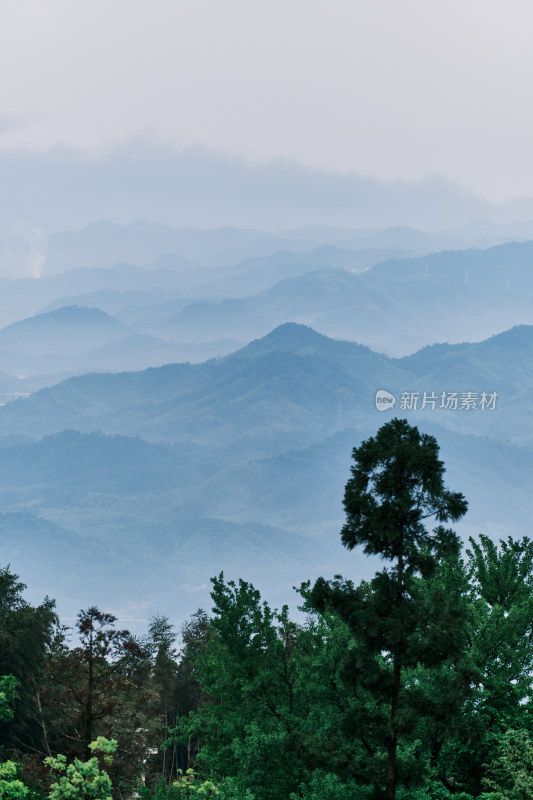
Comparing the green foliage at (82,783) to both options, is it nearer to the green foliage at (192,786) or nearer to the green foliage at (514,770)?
the green foliage at (192,786)

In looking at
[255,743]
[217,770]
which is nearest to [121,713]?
[217,770]

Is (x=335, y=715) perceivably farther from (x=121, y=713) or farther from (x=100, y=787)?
(x=121, y=713)

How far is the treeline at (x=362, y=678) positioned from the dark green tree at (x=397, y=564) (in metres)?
0.02

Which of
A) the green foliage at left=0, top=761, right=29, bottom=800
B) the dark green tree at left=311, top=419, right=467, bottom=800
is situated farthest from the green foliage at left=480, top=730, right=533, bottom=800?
the green foliage at left=0, top=761, right=29, bottom=800

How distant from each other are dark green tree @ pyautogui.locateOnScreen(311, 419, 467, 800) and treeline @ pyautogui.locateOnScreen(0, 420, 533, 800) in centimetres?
2

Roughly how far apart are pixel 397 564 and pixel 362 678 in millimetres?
1886

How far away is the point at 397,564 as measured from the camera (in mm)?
14828

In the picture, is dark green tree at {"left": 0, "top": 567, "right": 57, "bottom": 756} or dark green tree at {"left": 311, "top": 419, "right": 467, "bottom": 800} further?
dark green tree at {"left": 0, "top": 567, "right": 57, "bottom": 756}

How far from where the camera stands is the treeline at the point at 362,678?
14562 millimetres

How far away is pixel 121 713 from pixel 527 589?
14.4 m

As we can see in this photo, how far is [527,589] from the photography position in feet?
88.6

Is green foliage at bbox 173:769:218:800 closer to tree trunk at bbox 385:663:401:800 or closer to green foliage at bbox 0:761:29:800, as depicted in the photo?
green foliage at bbox 0:761:29:800

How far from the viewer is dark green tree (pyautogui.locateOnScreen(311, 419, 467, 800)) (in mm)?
14328

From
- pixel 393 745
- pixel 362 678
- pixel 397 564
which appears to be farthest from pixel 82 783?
pixel 397 564
